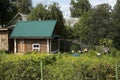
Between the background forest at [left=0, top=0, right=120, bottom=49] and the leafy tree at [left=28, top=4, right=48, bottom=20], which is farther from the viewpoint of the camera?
the leafy tree at [left=28, top=4, right=48, bottom=20]

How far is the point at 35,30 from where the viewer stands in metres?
45.9

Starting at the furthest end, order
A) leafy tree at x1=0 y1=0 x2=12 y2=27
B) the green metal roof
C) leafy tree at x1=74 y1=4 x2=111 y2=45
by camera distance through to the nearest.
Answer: leafy tree at x1=0 y1=0 x2=12 y2=27, the green metal roof, leafy tree at x1=74 y1=4 x2=111 y2=45

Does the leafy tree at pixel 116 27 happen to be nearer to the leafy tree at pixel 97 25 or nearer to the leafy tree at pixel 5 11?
the leafy tree at pixel 97 25

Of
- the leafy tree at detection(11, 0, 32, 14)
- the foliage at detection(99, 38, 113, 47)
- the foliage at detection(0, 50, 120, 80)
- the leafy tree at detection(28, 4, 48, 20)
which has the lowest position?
the foliage at detection(99, 38, 113, 47)

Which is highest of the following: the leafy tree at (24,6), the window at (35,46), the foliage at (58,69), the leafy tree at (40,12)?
the leafy tree at (24,6)

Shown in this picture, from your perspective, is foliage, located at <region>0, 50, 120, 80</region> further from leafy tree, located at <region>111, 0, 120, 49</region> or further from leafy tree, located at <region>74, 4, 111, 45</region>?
leafy tree, located at <region>74, 4, 111, 45</region>

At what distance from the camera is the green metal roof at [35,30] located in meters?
44.9

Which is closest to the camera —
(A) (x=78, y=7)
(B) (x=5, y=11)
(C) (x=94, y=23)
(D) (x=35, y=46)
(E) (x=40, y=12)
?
(C) (x=94, y=23)

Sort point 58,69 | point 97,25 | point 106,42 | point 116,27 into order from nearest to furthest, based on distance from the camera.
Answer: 1. point 58,69
2. point 106,42
3. point 116,27
4. point 97,25

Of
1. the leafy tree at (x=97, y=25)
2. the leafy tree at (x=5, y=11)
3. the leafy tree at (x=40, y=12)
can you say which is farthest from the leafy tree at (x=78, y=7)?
the leafy tree at (x=97, y=25)

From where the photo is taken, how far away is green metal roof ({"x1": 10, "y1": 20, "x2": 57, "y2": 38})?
4495 centimetres

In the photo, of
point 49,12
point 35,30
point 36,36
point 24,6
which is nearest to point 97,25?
point 36,36

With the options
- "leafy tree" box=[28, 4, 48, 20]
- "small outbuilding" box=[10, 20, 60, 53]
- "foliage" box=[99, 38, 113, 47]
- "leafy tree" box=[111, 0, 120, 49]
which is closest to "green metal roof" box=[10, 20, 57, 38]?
"small outbuilding" box=[10, 20, 60, 53]

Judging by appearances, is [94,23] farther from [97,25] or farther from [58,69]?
[58,69]
